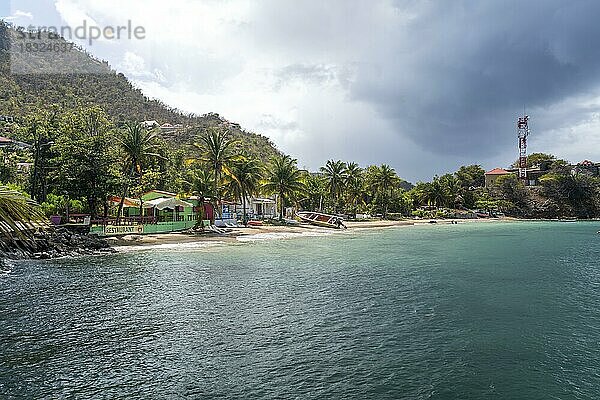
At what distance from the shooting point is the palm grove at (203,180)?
4156 centimetres

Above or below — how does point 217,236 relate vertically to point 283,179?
below

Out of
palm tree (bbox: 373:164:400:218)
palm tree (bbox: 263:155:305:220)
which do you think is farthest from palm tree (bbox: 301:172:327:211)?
palm tree (bbox: 263:155:305:220)

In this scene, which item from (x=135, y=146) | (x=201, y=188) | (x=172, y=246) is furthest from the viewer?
(x=135, y=146)

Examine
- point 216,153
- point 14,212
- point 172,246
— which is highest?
point 216,153

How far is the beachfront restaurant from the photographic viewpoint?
4234 cm

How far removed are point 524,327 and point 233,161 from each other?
46.1m

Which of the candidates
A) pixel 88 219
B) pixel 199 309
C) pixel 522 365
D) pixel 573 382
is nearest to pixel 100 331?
pixel 199 309

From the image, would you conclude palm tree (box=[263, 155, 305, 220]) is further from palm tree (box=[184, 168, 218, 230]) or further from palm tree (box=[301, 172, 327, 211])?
palm tree (box=[301, 172, 327, 211])

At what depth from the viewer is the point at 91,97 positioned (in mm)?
121812

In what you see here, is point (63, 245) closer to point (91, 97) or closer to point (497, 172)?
point (91, 97)

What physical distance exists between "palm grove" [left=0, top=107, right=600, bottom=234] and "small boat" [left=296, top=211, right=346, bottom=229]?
3699 millimetres

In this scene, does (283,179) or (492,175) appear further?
(492,175)

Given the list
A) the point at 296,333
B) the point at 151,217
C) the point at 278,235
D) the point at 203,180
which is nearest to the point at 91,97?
the point at 203,180

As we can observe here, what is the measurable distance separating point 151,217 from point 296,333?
36.1m
